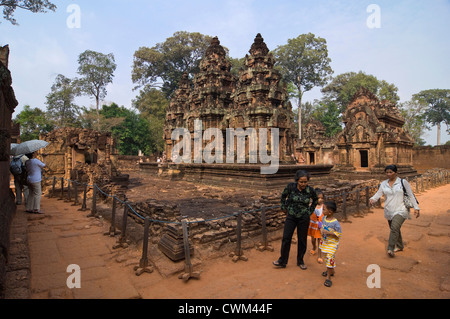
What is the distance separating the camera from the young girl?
3.22 m

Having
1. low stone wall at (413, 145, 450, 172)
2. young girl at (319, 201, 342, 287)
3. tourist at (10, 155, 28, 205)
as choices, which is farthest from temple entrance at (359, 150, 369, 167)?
tourist at (10, 155, 28, 205)

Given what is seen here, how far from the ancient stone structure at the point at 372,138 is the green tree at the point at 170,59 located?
26.7 metres

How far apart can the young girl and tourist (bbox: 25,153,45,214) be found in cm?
673

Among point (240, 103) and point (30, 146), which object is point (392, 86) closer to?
point (240, 103)

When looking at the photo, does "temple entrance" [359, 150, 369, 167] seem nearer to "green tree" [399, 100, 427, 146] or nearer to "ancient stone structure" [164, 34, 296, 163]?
"ancient stone structure" [164, 34, 296, 163]

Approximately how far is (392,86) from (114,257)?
43803 mm

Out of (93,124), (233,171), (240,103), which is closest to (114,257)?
(233,171)

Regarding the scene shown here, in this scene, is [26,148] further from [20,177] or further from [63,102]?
[63,102]

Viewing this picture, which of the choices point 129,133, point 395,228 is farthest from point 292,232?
point 129,133

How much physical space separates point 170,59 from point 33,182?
1401 inches

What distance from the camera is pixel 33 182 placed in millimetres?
6051

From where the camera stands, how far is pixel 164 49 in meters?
37.6

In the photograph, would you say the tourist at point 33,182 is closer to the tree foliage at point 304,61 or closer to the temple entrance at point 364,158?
the temple entrance at point 364,158

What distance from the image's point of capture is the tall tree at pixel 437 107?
4316 cm
